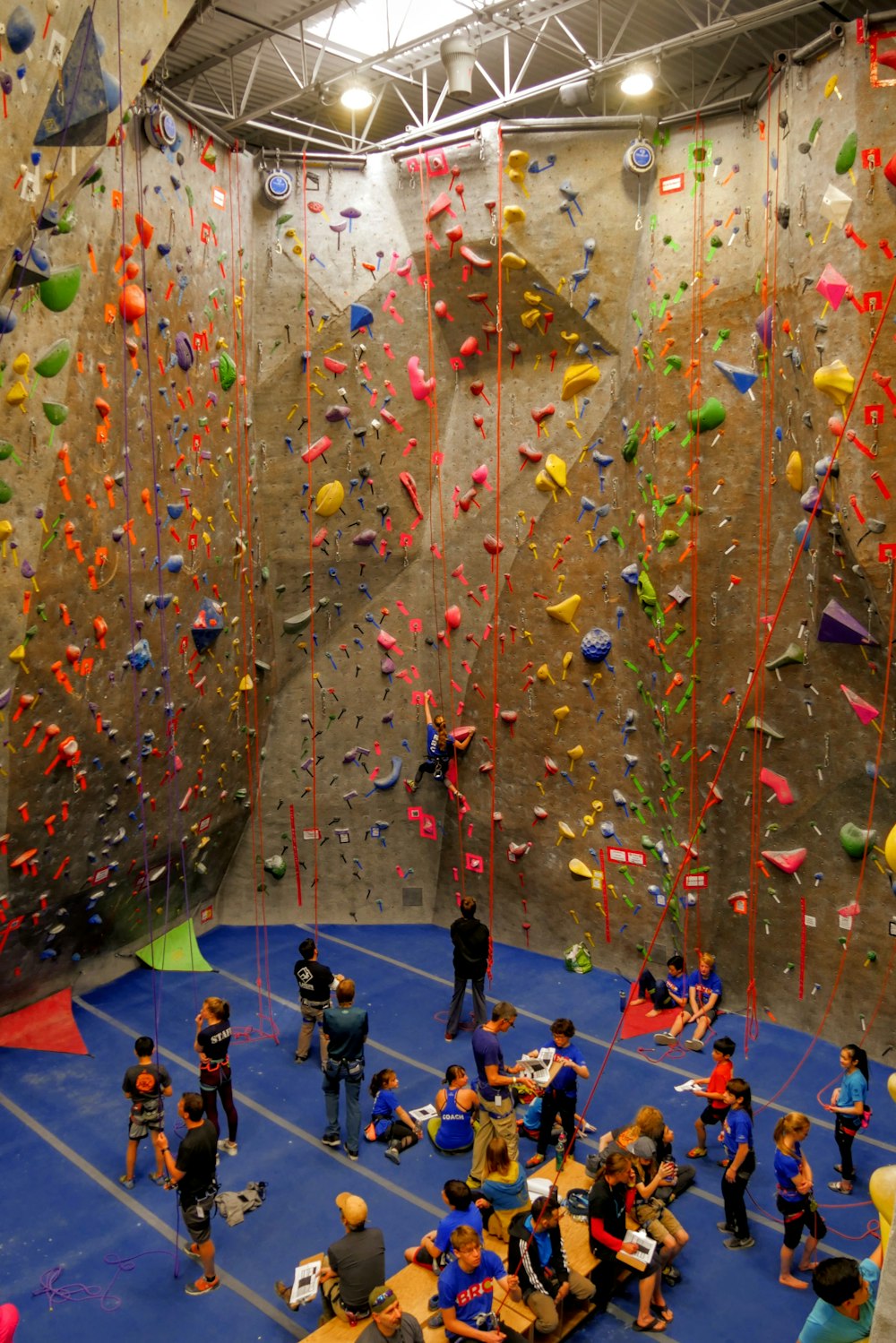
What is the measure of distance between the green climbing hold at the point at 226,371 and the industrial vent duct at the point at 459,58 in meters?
2.76

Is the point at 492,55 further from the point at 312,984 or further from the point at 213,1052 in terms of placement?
the point at 213,1052

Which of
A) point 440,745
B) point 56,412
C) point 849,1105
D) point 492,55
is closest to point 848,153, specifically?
point 492,55

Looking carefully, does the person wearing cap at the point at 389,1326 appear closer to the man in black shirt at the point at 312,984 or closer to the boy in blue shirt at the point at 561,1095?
the boy in blue shirt at the point at 561,1095

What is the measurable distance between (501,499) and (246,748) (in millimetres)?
3253

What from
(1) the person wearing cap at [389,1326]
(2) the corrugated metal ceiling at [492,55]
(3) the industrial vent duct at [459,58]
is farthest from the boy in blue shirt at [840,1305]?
(3) the industrial vent duct at [459,58]

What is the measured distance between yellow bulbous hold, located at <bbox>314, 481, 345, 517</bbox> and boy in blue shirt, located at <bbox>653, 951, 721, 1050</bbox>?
496cm

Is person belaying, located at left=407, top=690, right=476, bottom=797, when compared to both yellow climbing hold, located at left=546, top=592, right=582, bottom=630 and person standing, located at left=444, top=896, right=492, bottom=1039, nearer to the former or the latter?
yellow climbing hold, located at left=546, top=592, right=582, bottom=630

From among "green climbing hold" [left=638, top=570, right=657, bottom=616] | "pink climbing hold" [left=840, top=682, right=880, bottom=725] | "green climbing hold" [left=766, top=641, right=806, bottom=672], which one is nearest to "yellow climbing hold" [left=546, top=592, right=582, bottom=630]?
"green climbing hold" [left=638, top=570, right=657, bottom=616]

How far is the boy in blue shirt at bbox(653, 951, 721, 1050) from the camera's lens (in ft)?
27.5

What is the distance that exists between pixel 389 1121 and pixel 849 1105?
9.33 feet

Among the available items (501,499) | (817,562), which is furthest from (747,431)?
(501,499)

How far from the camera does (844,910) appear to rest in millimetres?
8156

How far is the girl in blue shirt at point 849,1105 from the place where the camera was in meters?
6.49

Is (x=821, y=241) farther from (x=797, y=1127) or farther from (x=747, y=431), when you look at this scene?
(x=797, y=1127)
